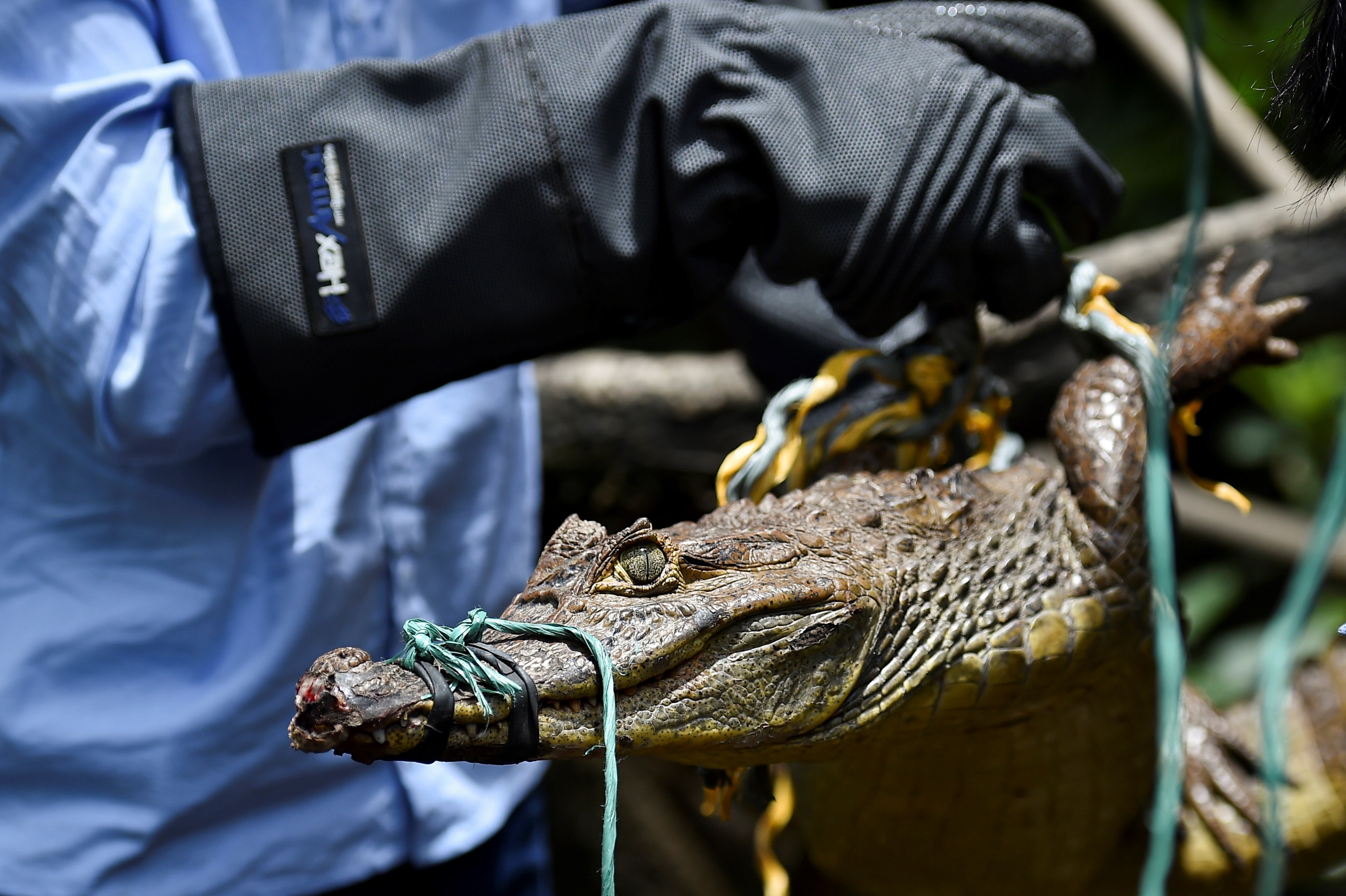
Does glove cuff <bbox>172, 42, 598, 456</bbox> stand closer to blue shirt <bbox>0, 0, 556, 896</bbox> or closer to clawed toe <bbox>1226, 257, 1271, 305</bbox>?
blue shirt <bbox>0, 0, 556, 896</bbox>

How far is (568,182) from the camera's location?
2.86ft

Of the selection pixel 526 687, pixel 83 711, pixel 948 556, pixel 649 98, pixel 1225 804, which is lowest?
pixel 1225 804

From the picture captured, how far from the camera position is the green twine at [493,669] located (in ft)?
2.08

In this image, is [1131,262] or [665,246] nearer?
[665,246]

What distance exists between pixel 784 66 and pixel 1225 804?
92 centimetres

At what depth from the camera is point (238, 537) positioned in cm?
100

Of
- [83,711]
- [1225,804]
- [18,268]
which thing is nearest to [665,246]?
[18,268]

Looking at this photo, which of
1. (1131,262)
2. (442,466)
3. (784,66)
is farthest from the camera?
(1131,262)

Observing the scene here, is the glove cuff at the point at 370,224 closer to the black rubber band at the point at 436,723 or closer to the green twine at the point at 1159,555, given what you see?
the black rubber band at the point at 436,723

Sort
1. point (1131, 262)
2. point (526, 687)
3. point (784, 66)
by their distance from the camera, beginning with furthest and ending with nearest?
1. point (1131, 262)
2. point (784, 66)
3. point (526, 687)

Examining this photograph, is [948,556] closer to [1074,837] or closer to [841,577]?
[841,577]

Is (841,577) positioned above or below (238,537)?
above

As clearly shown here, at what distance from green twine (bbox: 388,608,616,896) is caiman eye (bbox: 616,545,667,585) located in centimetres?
6

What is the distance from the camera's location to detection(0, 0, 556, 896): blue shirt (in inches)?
33.0
